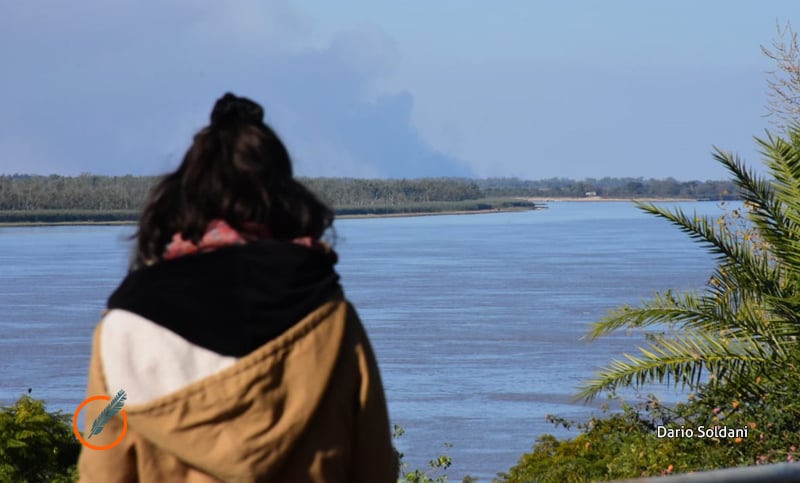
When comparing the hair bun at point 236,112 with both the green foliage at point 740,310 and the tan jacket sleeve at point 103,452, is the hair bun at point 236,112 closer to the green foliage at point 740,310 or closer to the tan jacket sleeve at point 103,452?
the tan jacket sleeve at point 103,452

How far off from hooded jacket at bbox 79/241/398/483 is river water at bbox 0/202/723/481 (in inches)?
12.3

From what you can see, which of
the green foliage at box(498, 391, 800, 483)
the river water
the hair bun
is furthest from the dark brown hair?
the green foliage at box(498, 391, 800, 483)

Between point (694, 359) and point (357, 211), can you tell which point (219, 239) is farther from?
point (357, 211)

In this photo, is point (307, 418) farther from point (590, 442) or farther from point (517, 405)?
point (517, 405)

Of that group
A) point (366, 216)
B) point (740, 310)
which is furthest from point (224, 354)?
point (366, 216)

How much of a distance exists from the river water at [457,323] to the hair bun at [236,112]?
0.29 metres

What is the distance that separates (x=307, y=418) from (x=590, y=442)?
960 centimetres

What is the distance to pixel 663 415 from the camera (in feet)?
37.8

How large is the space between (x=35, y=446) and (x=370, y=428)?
22.1ft

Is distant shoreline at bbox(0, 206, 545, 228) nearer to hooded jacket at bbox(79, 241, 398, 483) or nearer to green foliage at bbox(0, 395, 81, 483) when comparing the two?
green foliage at bbox(0, 395, 81, 483)

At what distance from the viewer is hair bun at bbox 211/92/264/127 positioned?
7.07 ft

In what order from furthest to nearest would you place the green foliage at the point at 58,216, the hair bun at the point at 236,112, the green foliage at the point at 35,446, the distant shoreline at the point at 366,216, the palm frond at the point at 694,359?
the distant shoreline at the point at 366,216
the green foliage at the point at 58,216
the palm frond at the point at 694,359
the green foliage at the point at 35,446
the hair bun at the point at 236,112

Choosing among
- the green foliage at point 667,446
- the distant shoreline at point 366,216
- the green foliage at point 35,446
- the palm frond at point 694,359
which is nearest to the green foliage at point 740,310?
the palm frond at point 694,359

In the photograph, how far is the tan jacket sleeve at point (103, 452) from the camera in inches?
79.7
